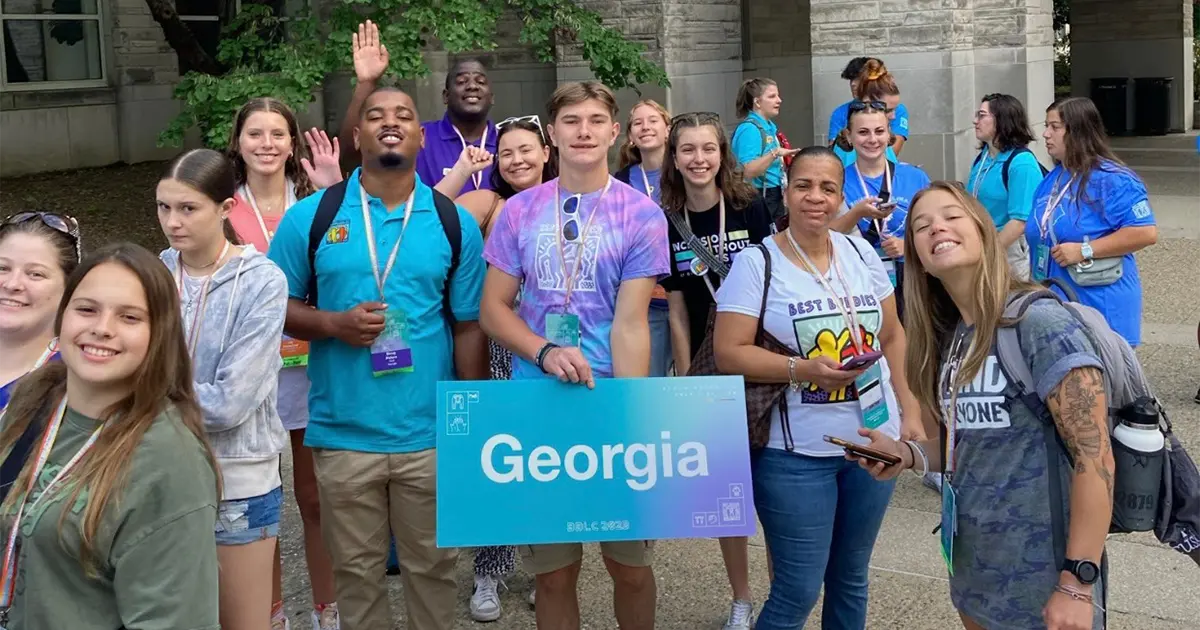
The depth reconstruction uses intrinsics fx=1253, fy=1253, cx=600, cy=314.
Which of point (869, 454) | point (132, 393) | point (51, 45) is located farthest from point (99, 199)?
point (869, 454)

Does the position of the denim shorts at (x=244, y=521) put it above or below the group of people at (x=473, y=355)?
below

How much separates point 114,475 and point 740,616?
9.56 feet

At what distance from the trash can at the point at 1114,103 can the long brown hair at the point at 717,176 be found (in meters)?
21.3

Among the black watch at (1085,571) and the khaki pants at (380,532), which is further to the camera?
the khaki pants at (380,532)

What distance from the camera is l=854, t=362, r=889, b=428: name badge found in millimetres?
3896

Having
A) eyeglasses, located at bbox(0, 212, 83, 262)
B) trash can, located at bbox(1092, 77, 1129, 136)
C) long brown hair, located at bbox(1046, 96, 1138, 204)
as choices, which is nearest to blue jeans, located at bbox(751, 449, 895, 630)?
eyeglasses, located at bbox(0, 212, 83, 262)

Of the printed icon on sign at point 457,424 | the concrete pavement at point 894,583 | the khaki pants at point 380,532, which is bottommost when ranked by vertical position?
the concrete pavement at point 894,583

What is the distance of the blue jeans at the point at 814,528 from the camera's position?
3852 millimetres

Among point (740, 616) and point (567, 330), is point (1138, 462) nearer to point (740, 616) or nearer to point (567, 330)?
point (567, 330)

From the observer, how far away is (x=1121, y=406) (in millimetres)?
2902

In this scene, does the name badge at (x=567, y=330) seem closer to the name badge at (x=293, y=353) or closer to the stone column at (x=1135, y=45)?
the name badge at (x=293, y=353)

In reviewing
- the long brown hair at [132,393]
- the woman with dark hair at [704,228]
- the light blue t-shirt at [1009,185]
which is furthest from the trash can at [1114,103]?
the long brown hair at [132,393]

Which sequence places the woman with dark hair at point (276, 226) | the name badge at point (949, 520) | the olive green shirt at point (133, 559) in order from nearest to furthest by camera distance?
1. the olive green shirt at point (133, 559)
2. the name badge at point (949, 520)
3. the woman with dark hair at point (276, 226)

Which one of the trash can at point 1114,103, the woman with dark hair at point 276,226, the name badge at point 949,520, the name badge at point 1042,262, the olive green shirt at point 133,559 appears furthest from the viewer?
the trash can at point 1114,103
